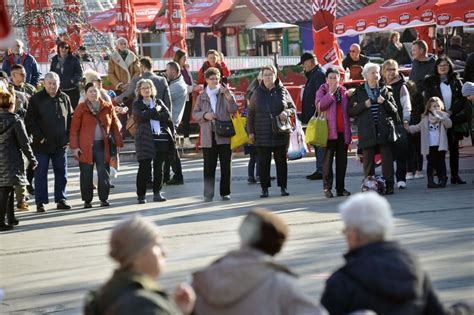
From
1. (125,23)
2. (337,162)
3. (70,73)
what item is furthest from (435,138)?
(125,23)

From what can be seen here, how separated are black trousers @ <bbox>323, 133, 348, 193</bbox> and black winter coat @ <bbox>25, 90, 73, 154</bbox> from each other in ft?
11.3

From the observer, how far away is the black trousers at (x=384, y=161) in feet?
54.2

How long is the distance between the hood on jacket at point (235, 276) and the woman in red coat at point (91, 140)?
11198 millimetres

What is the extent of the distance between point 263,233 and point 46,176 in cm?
1134

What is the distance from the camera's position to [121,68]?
2169 centimetres

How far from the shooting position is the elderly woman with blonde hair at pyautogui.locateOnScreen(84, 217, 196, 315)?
5465mm

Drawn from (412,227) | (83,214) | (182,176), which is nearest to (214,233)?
(412,227)

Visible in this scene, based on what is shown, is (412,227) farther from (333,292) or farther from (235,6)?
(235,6)

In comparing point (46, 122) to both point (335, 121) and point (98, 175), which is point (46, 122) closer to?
point (98, 175)

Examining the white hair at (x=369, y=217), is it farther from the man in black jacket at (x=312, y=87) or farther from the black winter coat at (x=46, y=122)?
the man in black jacket at (x=312, y=87)

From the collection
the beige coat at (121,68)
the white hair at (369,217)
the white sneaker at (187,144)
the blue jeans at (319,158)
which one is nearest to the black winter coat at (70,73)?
the beige coat at (121,68)

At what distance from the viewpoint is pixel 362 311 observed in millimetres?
5469

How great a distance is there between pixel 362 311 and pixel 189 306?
2.52 feet

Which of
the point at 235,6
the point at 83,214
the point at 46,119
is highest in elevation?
the point at 235,6
